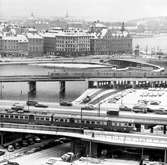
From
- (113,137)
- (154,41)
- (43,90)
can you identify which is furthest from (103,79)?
(154,41)

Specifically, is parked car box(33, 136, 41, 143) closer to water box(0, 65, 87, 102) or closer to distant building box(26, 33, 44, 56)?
water box(0, 65, 87, 102)

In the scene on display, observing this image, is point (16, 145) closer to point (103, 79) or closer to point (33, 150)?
point (33, 150)

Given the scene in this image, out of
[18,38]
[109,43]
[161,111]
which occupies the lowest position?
[161,111]

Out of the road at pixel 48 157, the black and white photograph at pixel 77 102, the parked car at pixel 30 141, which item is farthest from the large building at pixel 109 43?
the road at pixel 48 157

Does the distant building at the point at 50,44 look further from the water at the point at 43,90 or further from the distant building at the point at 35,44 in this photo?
the water at the point at 43,90

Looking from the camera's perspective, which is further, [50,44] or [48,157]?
[50,44]

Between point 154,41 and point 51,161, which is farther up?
point 154,41
